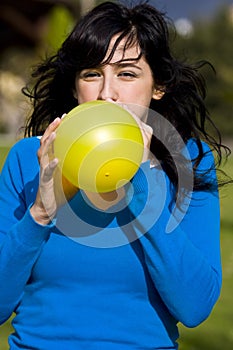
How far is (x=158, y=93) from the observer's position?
306 cm

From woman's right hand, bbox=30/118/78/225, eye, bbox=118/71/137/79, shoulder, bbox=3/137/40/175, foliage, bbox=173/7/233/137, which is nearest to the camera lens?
woman's right hand, bbox=30/118/78/225

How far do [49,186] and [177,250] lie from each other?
0.50 metres

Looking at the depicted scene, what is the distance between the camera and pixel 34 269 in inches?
104

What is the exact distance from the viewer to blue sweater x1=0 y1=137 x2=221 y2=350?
2520 mm

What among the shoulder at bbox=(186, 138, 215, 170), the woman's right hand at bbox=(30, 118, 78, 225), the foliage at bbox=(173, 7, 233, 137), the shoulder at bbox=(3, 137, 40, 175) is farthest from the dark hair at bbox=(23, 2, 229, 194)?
the foliage at bbox=(173, 7, 233, 137)

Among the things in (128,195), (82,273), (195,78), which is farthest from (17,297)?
(195,78)

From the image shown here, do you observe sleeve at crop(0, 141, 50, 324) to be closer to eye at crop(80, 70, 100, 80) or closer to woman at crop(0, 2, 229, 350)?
woman at crop(0, 2, 229, 350)

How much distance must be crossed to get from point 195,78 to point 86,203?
100cm

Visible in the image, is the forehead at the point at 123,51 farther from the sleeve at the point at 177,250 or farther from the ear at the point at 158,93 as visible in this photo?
→ the sleeve at the point at 177,250

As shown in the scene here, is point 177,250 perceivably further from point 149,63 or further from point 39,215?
point 149,63

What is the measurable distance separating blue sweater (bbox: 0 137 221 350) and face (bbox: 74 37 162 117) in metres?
0.30

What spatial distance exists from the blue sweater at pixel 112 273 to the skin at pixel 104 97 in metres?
0.06

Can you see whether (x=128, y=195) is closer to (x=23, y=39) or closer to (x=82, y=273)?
(x=82, y=273)

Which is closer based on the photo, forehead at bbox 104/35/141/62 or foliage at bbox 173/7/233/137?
forehead at bbox 104/35/141/62
